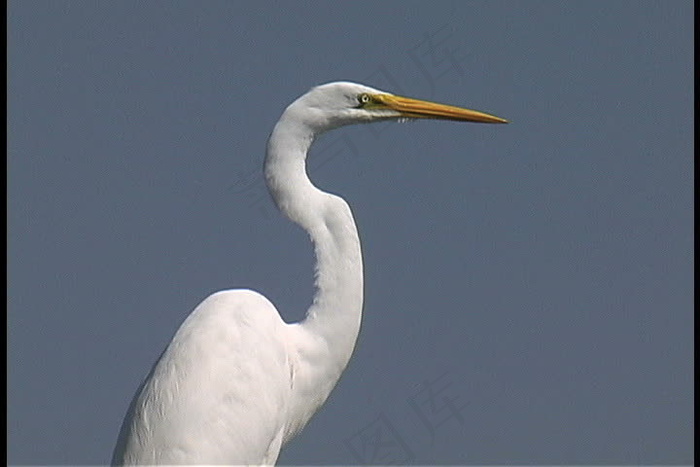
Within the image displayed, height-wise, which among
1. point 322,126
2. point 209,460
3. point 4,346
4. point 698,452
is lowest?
point 698,452

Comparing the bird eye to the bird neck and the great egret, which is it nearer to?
the great egret

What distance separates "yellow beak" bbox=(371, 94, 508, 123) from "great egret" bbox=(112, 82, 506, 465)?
0.12m

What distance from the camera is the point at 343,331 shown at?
16.5ft

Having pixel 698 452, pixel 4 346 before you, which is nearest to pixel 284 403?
pixel 4 346

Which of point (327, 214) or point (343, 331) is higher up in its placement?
point (327, 214)

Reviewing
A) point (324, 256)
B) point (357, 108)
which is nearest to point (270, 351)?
point (324, 256)

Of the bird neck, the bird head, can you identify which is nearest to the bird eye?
the bird head

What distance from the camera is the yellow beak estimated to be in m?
5.43

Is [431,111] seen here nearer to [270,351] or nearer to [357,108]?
[357,108]

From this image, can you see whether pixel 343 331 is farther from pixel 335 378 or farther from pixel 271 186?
pixel 271 186

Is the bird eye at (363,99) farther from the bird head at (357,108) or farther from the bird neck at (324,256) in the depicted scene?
the bird neck at (324,256)

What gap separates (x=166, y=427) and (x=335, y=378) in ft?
2.72

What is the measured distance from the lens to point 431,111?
18.0 ft

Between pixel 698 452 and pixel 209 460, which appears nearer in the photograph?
pixel 209 460
